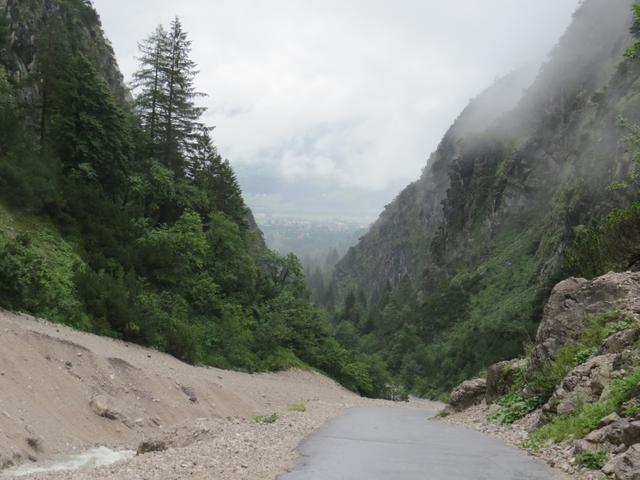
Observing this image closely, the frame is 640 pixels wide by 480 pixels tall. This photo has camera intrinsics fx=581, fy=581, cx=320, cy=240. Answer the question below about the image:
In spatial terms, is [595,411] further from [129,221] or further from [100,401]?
[129,221]

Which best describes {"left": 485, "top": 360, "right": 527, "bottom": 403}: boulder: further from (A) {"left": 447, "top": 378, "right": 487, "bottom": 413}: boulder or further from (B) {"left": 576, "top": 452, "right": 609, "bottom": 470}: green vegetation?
(B) {"left": 576, "top": 452, "right": 609, "bottom": 470}: green vegetation

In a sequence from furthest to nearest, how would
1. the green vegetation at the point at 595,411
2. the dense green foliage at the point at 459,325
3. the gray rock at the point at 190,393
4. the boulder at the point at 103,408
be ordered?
the dense green foliage at the point at 459,325 < the gray rock at the point at 190,393 < the boulder at the point at 103,408 < the green vegetation at the point at 595,411

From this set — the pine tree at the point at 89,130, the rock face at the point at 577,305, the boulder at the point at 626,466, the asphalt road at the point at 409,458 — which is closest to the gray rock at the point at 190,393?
the asphalt road at the point at 409,458

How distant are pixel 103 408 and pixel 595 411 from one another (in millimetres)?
10139

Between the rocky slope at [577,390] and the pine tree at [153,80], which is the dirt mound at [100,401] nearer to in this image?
the rocky slope at [577,390]

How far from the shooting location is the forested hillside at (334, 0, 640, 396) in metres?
81.0

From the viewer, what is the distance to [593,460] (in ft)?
28.1

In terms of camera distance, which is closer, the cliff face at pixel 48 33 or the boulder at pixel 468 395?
the boulder at pixel 468 395

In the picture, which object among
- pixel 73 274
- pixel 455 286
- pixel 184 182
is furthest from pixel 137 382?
pixel 455 286

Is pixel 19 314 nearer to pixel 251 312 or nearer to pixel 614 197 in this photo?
pixel 251 312

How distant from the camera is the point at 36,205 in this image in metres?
26.0

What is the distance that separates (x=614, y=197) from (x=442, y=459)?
73.7 meters

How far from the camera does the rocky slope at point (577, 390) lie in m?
8.88

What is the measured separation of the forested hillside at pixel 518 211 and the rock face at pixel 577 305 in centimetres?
3394
